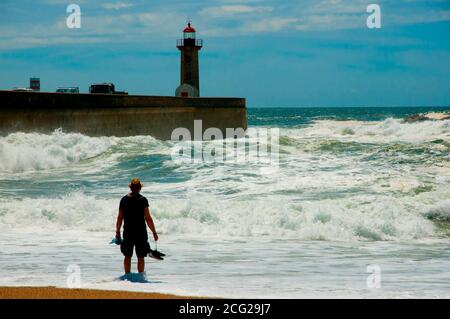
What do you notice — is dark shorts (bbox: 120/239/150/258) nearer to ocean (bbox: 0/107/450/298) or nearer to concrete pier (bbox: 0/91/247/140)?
ocean (bbox: 0/107/450/298)

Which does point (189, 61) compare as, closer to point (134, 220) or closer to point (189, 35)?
point (189, 35)

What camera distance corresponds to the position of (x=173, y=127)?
34594 millimetres

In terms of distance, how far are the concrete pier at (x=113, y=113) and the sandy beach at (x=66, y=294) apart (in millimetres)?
15452

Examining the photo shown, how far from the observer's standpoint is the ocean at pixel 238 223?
7727 millimetres

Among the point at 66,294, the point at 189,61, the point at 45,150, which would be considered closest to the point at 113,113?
the point at 45,150

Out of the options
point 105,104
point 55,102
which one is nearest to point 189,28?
point 105,104

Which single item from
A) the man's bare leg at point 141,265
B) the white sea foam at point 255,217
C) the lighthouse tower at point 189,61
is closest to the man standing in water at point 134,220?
the man's bare leg at point 141,265

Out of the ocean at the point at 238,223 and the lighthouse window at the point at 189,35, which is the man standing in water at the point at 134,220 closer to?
the ocean at the point at 238,223

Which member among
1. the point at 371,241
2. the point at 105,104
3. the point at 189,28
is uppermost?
the point at 189,28

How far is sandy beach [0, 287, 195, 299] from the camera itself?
6.48 meters

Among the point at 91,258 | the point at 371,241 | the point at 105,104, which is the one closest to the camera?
the point at 91,258

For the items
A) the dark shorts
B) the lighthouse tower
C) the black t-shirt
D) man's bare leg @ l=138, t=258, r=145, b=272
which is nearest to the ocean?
man's bare leg @ l=138, t=258, r=145, b=272

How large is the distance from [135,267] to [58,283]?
3.71 feet
